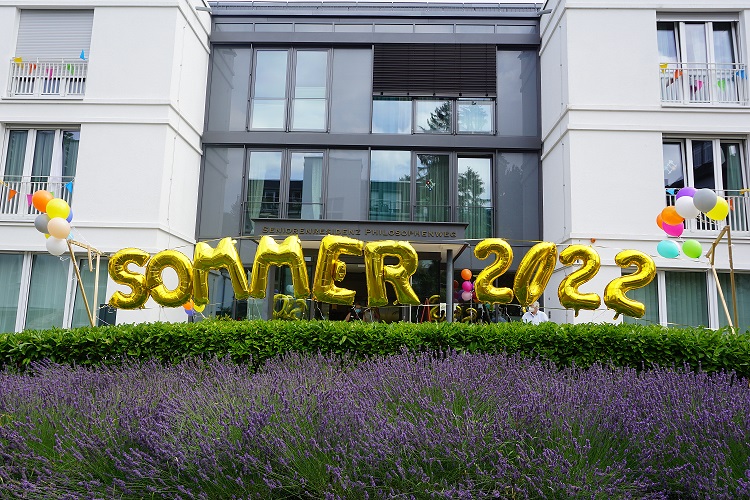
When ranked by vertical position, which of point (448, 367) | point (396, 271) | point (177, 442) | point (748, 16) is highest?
point (748, 16)

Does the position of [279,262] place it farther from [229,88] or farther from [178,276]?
[229,88]

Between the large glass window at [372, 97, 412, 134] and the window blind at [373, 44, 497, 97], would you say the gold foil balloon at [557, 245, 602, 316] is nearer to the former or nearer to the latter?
the large glass window at [372, 97, 412, 134]

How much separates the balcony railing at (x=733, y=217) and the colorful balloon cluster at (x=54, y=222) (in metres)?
11.0

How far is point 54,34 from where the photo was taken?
12414 millimetres

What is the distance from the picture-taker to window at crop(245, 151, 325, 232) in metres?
12.9

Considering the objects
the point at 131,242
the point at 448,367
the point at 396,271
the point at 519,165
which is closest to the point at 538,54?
the point at 519,165

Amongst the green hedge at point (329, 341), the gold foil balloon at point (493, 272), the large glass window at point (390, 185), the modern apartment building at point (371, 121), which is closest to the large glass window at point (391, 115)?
the modern apartment building at point (371, 121)

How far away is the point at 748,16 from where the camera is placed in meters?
11.5

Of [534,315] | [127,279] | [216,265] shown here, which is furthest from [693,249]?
[127,279]

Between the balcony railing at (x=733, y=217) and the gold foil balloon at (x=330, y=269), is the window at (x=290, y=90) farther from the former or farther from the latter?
the balcony railing at (x=733, y=217)

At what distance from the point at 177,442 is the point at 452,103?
39.9 ft

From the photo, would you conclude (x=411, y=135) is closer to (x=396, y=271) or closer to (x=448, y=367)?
(x=396, y=271)

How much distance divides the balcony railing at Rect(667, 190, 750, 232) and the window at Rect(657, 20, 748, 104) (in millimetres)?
2062

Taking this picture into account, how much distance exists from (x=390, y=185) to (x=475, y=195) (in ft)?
6.79
